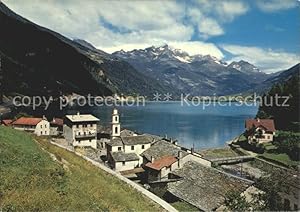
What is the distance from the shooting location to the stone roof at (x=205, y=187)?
115 ft

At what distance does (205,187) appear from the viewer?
38.0 m

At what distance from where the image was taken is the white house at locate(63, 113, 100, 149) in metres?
74.8

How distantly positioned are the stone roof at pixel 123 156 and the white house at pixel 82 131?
1722 centimetres

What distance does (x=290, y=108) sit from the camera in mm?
92312

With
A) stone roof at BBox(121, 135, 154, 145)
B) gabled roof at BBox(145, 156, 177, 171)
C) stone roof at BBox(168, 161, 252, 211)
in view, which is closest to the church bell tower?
stone roof at BBox(121, 135, 154, 145)

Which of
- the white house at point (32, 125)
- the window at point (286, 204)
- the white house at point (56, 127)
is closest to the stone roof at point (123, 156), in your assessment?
the window at point (286, 204)

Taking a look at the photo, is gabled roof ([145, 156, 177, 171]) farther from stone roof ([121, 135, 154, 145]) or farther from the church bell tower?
the church bell tower

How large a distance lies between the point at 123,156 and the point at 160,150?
6120 millimetres

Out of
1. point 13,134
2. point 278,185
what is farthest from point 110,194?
point 278,185

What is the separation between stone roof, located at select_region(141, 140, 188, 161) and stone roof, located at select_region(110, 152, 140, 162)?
5.51 ft

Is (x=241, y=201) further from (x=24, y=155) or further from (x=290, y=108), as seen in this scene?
(x=290, y=108)

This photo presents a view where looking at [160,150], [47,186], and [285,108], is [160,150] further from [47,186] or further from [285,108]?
[285,108]

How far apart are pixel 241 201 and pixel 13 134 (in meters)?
18.9

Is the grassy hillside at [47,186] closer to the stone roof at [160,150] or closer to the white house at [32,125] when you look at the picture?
the stone roof at [160,150]
